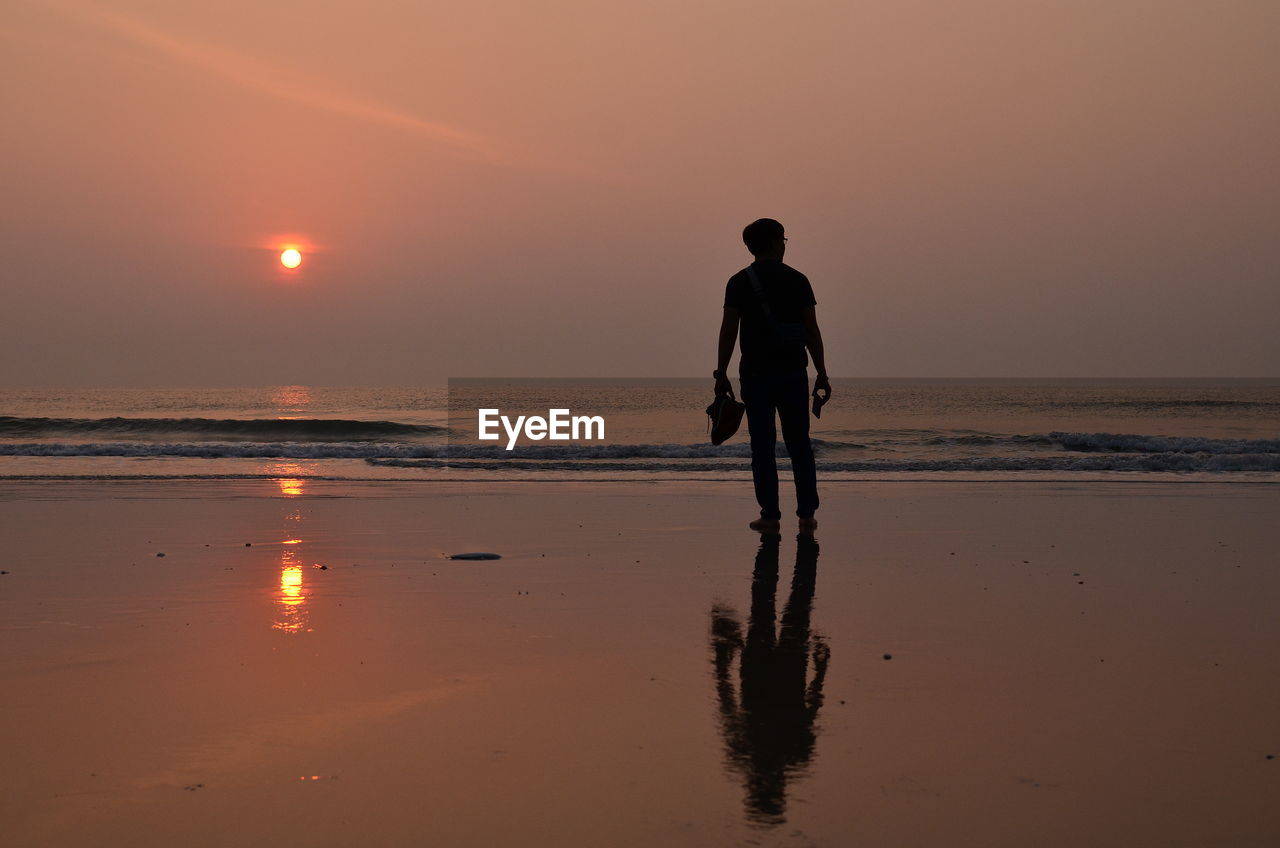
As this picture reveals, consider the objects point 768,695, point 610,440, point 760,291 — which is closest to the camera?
point 768,695

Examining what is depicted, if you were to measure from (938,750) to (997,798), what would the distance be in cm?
33

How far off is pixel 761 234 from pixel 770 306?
457 millimetres

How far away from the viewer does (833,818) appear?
2.31 m

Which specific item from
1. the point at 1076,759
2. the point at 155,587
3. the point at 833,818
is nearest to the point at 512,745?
the point at 833,818

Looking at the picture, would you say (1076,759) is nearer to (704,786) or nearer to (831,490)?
(704,786)

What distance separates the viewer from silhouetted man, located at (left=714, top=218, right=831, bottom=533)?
7211 millimetres

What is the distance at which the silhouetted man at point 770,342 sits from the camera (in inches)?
284

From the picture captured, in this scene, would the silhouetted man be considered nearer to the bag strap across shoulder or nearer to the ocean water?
the bag strap across shoulder

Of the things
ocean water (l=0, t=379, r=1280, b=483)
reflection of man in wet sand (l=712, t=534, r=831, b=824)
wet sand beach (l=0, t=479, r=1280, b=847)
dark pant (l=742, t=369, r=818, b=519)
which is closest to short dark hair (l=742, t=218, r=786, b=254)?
dark pant (l=742, t=369, r=818, b=519)

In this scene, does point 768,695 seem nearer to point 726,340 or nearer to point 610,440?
point 726,340

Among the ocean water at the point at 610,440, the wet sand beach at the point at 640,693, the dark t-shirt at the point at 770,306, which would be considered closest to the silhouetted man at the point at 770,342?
the dark t-shirt at the point at 770,306

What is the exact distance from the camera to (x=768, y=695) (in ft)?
10.8

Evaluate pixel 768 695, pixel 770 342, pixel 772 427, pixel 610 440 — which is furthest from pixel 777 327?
pixel 610 440

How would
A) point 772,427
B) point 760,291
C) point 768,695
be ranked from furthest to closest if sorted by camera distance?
1. point 772,427
2. point 760,291
3. point 768,695
